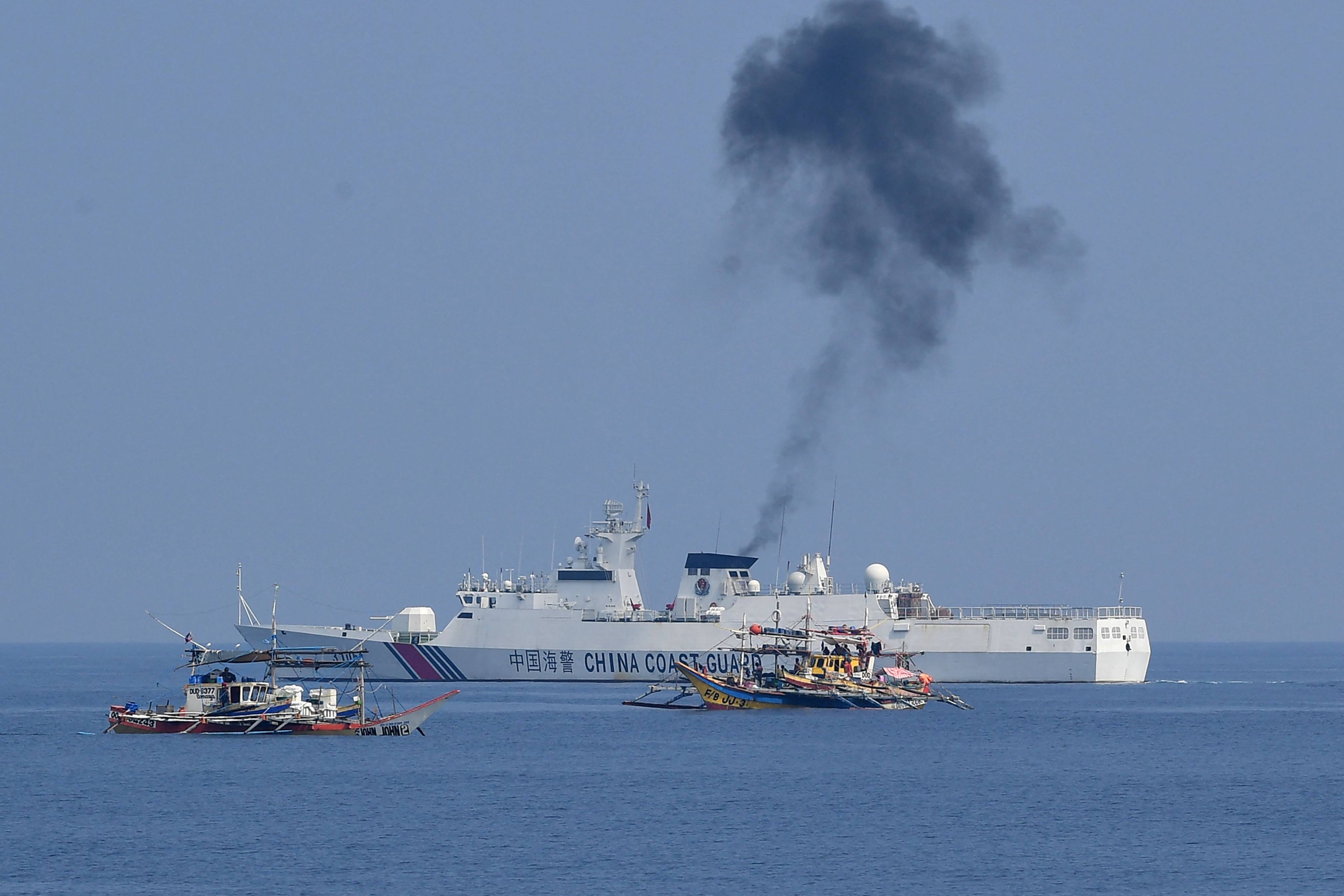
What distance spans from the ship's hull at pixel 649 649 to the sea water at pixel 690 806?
7.82 metres

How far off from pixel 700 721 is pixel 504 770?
17.7 m

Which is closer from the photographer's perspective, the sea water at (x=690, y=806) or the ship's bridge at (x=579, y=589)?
the sea water at (x=690, y=806)

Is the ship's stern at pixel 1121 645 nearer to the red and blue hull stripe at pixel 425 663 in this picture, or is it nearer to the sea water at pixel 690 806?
the sea water at pixel 690 806

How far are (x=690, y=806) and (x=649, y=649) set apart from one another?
3581 cm

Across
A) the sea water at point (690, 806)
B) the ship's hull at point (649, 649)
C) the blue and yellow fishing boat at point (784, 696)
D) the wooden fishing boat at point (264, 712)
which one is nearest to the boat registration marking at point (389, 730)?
the wooden fishing boat at point (264, 712)

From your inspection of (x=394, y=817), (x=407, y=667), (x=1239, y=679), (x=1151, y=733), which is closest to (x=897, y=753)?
(x=1151, y=733)

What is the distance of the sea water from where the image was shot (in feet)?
113

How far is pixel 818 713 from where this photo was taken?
229 ft

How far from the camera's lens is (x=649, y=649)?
79.1 metres

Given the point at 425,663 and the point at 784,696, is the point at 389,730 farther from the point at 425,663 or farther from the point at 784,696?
the point at 425,663

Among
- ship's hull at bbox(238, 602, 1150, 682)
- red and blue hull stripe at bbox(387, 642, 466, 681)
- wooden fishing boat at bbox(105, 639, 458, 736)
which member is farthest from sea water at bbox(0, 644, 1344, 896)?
red and blue hull stripe at bbox(387, 642, 466, 681)

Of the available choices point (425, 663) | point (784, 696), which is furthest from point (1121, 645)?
point (425, 663)

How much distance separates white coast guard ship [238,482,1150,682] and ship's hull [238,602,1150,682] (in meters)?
A: 0.06

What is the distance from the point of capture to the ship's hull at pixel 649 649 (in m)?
77.2
